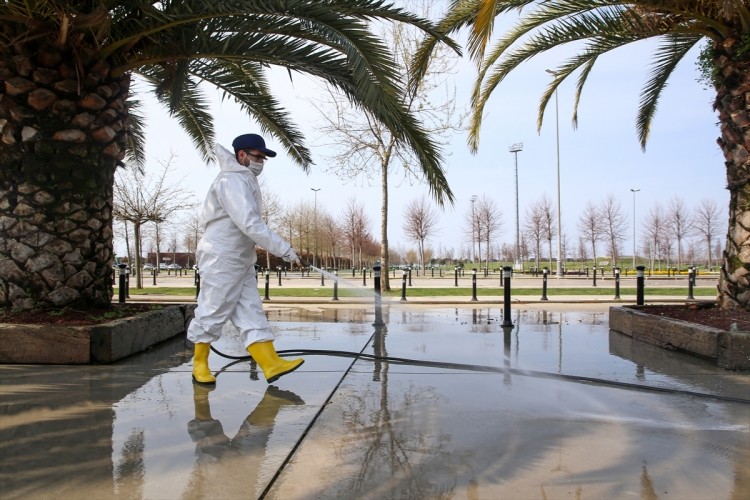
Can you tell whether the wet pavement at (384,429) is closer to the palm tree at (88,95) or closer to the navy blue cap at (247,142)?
the palm tree at (88,95)

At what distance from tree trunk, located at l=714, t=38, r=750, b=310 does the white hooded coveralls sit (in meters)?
5.05

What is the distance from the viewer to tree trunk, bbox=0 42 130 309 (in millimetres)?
5371

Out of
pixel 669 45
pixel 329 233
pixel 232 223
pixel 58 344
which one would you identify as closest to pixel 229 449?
pixel 232 223

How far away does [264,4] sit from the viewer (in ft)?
18.1

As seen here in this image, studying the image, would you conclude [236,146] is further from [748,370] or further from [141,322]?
[748,370]

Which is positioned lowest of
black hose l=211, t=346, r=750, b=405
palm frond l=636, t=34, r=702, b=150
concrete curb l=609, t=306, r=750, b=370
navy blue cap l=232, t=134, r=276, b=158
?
black hose l=211, t=346, r=750, b=405

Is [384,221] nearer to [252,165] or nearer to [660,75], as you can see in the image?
[660,75]

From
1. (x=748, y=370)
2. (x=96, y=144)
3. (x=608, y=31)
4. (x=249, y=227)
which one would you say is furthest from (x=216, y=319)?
(x=608, y=31)

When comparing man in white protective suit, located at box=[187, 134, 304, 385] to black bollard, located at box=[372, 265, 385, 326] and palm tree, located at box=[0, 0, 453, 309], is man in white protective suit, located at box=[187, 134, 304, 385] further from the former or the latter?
black bollard, located at box=[372, 265, 385, 326]

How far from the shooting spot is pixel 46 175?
5445 mm

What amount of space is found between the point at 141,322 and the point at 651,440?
4726 mm

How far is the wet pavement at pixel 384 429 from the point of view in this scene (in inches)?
95.3

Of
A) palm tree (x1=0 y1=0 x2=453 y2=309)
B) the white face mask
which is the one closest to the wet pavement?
palm tree (x1=0 y1=0 x2=453 y2=309)

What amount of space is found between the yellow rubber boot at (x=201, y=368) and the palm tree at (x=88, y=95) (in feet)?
6.77
